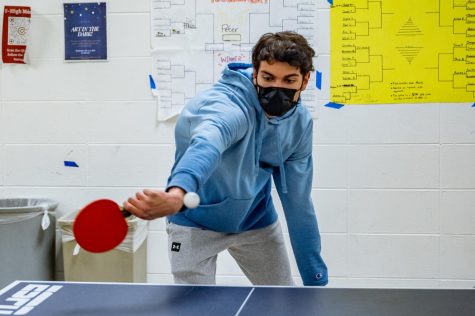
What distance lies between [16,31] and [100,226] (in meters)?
2.16

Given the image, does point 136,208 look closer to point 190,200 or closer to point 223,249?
point 190,200

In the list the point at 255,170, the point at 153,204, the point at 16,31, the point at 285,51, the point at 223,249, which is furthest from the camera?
the point at 16,31

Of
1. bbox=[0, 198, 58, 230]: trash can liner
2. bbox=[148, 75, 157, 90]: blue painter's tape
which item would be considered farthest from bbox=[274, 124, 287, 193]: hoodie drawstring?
bbox=[0, 198, 58, 230]: trash can liner

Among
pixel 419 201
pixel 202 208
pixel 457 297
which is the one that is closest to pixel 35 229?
pixel 202 208

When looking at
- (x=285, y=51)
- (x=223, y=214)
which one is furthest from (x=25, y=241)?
(x=285, y=51)

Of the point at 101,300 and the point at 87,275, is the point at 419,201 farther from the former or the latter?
the point at 101,300

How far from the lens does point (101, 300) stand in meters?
1.74

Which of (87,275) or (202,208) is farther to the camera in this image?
(87,275)

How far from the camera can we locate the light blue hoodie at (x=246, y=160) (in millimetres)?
1856

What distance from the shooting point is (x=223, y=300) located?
174 centimetres

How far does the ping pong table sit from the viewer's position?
5.40 ft

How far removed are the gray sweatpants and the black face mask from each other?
0.51 m

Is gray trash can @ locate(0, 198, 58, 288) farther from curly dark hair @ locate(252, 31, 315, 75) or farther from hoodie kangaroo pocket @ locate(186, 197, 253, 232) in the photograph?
curly dark hair @ locate(252, 31, 315, 75)

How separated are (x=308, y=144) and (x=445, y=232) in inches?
51.5
